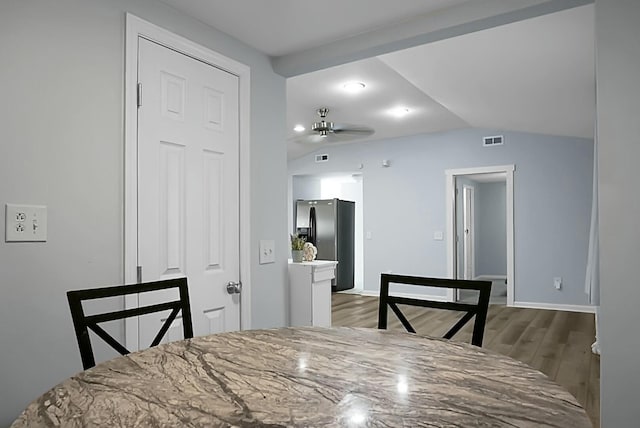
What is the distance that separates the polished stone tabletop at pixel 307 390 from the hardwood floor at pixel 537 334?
7.07 ft

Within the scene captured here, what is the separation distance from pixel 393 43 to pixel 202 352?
6.11 ft

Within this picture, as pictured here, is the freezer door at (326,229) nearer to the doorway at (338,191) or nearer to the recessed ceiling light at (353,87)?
the doorway at (338,191)

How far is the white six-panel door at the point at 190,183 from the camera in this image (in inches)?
79.4

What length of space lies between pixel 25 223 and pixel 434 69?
345 cm

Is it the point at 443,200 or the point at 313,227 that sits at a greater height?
the point at 443,200

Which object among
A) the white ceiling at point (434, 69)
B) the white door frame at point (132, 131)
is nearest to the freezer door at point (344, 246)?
the white ceiling at point (434, 69)

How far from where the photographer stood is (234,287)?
2.46 metres

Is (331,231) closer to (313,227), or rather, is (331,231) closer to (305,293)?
(313,227)

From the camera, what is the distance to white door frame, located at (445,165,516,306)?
638 cm

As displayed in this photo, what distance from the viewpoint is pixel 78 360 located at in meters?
1.71

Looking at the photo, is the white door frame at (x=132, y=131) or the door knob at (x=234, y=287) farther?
the door knob at (x=234, y=287)

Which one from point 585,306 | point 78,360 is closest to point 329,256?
point 585,306

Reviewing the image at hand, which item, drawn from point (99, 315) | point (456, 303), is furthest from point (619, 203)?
point (99, 315)

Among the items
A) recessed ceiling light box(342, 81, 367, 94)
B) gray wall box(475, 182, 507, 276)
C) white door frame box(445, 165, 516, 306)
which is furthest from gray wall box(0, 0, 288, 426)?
gray wall box(475, 182, 507, 276)
